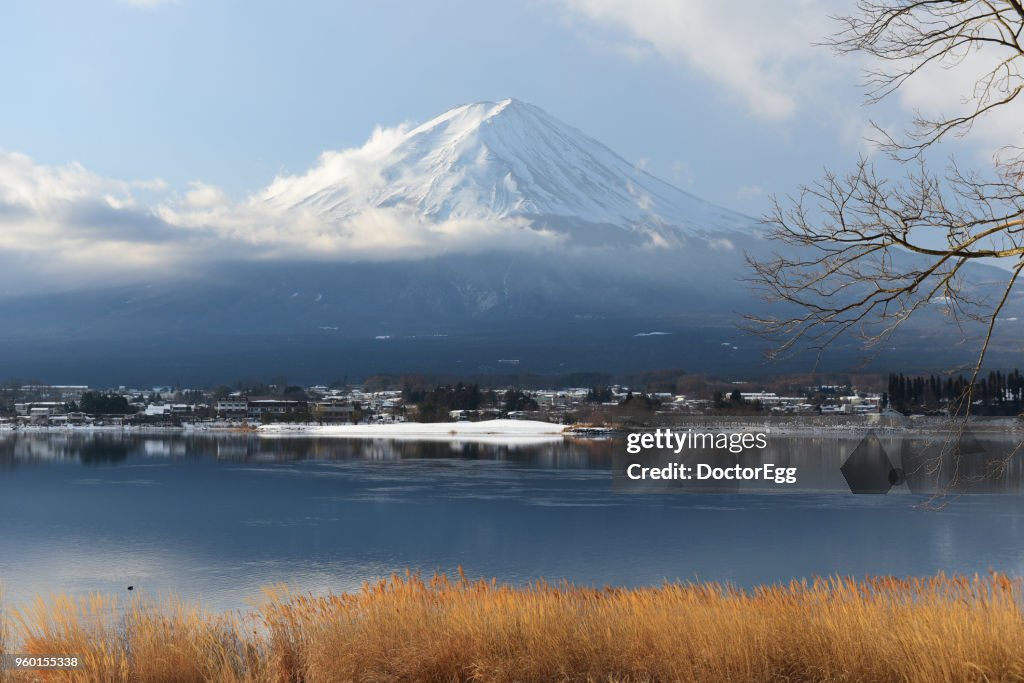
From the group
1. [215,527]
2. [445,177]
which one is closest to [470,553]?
[215,527]

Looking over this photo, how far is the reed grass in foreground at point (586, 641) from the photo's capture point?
19.5ft

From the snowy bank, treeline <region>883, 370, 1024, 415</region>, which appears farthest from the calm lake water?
the snowy bank

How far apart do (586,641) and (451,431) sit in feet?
201

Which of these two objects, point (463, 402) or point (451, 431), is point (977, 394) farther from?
point (463, 402)

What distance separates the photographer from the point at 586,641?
6.42 meters

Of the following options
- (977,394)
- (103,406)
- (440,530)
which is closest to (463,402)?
(103,406)

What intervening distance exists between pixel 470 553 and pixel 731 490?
15.9m

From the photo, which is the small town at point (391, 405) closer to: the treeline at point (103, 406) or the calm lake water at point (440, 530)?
the treeline at point (103, 406)

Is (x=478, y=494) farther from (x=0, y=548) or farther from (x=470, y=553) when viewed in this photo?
(x=0, y=548)

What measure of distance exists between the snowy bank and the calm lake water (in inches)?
944

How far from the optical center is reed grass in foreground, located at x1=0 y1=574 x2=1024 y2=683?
5934 mm

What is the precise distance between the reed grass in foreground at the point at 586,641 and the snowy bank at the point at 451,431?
52005 mm

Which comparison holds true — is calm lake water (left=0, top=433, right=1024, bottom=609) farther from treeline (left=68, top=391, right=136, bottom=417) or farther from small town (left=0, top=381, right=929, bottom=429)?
treeline (left=68, top=391, right=136, bottom=417)

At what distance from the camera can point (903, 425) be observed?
151 ft
